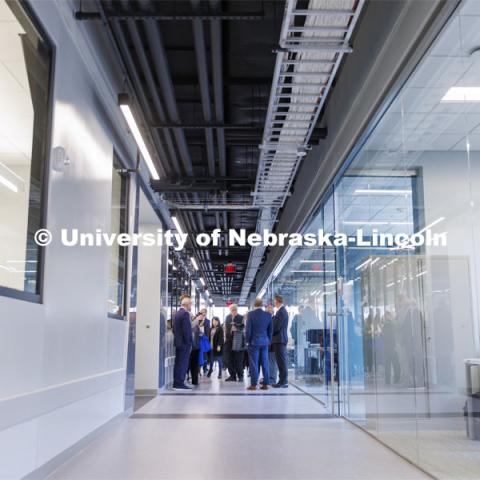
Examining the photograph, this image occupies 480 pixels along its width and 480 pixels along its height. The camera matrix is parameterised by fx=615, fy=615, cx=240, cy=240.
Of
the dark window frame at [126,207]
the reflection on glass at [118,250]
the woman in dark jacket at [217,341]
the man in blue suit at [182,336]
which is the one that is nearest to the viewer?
the reflection on glass at [118,250]

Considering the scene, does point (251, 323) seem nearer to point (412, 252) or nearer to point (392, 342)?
point (392, 342)

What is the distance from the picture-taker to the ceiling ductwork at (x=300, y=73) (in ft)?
14.7

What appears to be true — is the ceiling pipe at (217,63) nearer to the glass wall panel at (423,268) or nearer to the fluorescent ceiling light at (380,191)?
the glass wall panel at (423,268)

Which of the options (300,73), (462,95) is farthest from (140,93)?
(462,95)

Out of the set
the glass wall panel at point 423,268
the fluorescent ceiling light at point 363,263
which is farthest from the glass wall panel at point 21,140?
the fluorescent ceiling light at point 363,263

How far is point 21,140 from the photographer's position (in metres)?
3.99

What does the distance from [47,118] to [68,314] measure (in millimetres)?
1462

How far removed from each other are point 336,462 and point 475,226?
213 centimetres

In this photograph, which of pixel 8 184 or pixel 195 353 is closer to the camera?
pixel 8 184

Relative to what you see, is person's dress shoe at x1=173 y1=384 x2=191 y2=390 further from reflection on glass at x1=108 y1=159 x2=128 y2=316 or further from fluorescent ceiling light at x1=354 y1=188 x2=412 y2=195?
fluorescent ceiling light at x1=354 y1=188 x2=412 y2=195

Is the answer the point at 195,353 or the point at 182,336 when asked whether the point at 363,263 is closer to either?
the point at 182,336

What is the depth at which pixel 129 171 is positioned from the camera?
7.48 metres

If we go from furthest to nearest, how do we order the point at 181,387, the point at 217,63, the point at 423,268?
the point at 181,387 → the point at 217,63 → the point at 423,268

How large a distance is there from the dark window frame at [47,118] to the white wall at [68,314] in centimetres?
5
